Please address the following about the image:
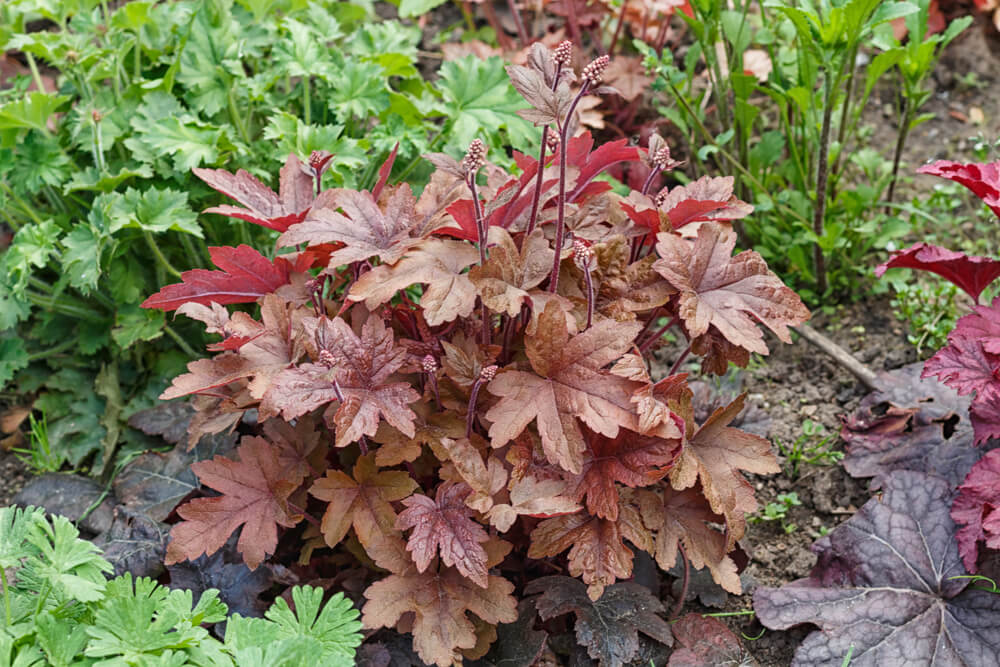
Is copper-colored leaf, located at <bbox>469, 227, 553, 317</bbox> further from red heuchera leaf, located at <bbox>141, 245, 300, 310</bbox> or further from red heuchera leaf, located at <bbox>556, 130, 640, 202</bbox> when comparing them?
red heuchera leaf, located at <bbox>141, 245, 300, 310</bbox>

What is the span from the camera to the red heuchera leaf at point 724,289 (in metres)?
1.81

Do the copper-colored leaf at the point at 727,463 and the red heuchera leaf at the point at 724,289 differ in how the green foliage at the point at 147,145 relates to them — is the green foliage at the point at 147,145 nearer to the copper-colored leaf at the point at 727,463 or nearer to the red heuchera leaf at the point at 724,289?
the red heuchera leaf at the point at 724,289

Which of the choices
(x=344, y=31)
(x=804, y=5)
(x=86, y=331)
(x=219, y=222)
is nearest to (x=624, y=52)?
(x=344, y=31)

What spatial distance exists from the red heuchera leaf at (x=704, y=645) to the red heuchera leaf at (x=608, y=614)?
0.16 ft

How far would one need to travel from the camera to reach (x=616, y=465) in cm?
183

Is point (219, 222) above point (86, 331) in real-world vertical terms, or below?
above

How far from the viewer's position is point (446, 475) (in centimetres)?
185

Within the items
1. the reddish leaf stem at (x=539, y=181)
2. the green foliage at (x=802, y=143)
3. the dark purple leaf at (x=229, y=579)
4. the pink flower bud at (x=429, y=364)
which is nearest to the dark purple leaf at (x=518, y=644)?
the dark purple leaf at (x=229, y=579)

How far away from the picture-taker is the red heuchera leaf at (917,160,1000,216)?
1975mm

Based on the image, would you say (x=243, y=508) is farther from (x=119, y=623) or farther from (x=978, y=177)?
(x=978, y=177)

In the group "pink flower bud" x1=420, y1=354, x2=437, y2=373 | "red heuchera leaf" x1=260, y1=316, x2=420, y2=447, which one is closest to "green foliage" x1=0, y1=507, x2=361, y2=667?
"red heuchera leaf" x1=260, y1=316, x2=420, y2=447

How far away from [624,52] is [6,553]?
118 inches

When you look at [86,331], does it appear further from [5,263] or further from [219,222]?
[219,222]

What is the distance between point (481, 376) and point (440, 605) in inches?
19.2
